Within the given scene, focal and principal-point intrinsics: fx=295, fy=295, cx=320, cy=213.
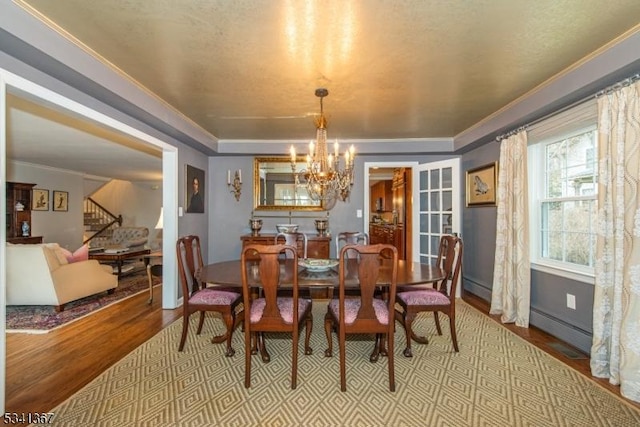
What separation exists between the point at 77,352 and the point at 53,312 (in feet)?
4.64

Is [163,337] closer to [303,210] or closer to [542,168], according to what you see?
[303,210]

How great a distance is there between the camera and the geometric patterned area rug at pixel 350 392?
1.69 m

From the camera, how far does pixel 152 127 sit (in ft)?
10.3

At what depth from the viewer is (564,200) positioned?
9.11ft

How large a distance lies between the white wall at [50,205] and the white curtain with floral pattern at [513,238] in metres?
8.26

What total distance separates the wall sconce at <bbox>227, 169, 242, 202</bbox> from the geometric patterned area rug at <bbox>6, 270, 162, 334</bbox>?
200 centimetres

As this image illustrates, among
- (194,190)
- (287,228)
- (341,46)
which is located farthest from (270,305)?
(194,190)

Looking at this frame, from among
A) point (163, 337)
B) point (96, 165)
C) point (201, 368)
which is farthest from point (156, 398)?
point (96, 165)

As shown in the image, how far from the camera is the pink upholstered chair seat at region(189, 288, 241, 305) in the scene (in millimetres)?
2416

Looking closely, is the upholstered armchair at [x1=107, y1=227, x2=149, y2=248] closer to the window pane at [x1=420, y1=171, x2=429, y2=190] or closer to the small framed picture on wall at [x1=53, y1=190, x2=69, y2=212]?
the small framed picture on wall at [x1=53, y1=190, x2=69, y2=212]

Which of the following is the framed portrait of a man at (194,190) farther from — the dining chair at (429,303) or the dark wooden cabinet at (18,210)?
the dark wooden cabinet at (18,210)

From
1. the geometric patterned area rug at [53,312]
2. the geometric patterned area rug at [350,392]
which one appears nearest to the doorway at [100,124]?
the geometric patterned area rug at [350,392]

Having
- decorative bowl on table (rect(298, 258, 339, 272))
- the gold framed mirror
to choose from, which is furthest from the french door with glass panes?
decorative bowl on table (rect(298, 258, 339, 272))

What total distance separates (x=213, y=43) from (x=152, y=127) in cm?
164
